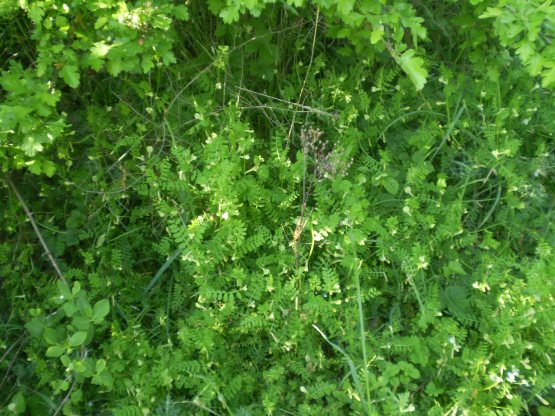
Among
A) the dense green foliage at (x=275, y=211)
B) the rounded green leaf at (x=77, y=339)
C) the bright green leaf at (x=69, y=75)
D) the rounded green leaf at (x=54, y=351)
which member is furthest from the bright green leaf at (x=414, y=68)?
the rounded green leaf at (x=54, y=351)

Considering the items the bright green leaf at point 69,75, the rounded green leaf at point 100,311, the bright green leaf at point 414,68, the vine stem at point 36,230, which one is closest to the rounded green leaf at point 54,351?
the rounded green leaf at point 100,311

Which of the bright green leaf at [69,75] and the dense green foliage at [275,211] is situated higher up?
the bright green leaf at [69,75]

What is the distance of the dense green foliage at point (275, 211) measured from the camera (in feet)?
7.80

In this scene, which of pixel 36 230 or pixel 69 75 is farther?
pixel 36 230

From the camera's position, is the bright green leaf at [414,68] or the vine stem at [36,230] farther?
the vine stem at [36,230]

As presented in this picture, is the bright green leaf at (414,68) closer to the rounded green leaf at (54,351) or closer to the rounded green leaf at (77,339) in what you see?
the rounded green leaf at (77,339)

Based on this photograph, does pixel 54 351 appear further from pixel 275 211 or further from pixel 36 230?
pixel 275 211

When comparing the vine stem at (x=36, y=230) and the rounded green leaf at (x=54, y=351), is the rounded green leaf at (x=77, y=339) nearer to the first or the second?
the rounded green leaf at (x=54, y=351)

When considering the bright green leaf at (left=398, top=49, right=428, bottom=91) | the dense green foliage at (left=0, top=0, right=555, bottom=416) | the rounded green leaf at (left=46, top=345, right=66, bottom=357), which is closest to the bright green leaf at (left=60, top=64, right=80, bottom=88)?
the dense green foliage at (left=0, top=0, right=555, bottom=416)

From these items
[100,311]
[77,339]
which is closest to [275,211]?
[100,311]

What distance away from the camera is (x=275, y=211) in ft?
9.01

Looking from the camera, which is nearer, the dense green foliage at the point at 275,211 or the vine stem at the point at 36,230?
the dense green foliage at the point at 275,211

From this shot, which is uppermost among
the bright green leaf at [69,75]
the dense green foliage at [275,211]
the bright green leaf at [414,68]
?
the bright green leaf at [69,75]

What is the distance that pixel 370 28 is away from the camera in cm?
262
